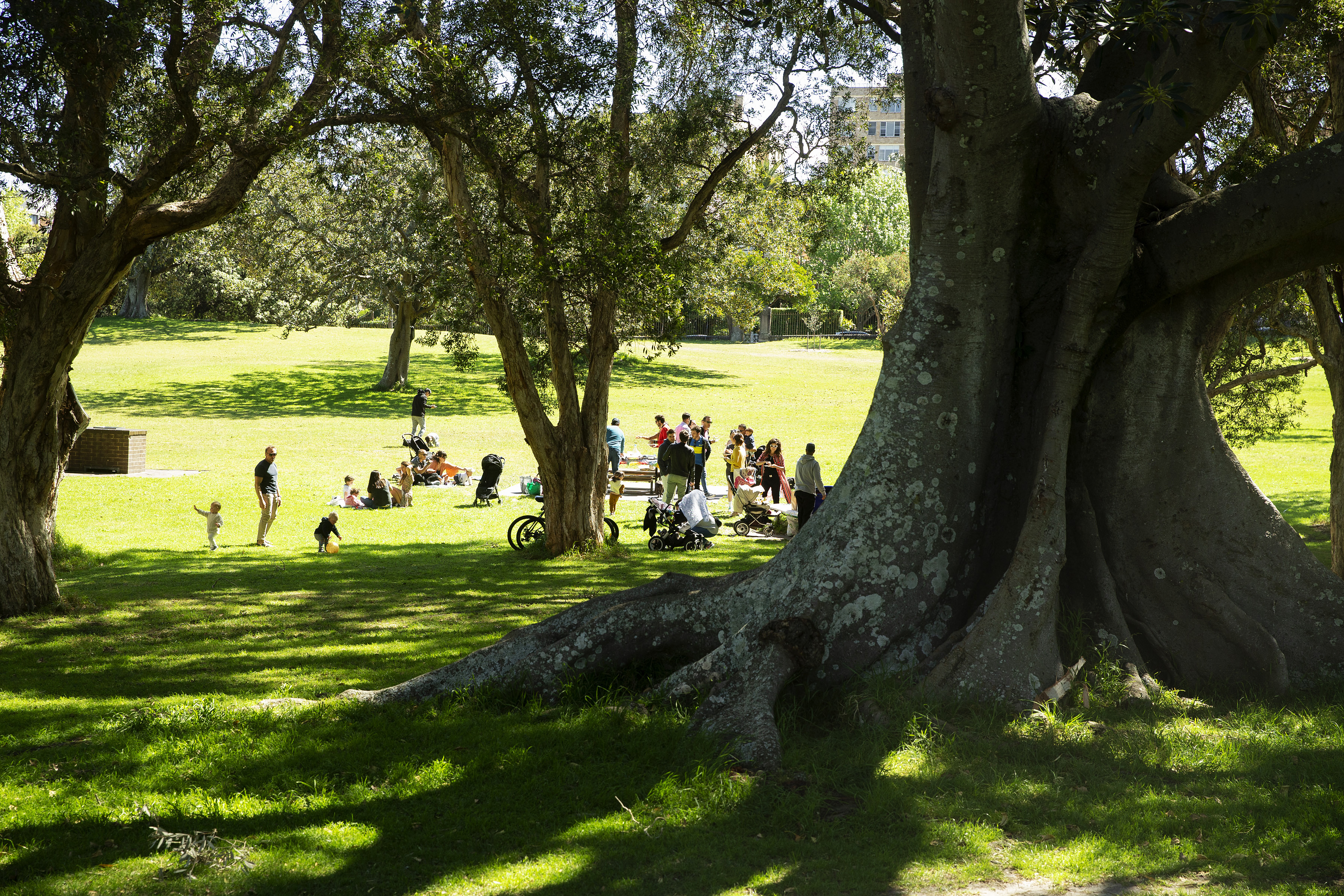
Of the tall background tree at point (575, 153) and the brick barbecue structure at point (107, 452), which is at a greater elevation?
the tall background tree at point (575, 153)

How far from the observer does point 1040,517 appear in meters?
6.38

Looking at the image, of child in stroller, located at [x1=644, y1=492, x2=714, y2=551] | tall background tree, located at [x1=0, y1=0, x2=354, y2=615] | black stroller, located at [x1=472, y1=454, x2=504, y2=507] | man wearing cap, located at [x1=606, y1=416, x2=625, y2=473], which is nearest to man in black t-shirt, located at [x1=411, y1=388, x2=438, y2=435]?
black stroller, located at [x1=472, y1=454, x2=504, y2=507]

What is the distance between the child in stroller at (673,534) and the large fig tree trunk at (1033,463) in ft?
32.7

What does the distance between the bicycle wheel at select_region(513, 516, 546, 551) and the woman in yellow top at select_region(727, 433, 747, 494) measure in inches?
234

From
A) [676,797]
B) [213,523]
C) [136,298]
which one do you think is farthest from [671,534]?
[136,298]

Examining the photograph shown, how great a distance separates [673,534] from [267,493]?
706 cm

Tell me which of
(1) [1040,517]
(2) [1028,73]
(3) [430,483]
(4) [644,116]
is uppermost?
(4) [644,116]

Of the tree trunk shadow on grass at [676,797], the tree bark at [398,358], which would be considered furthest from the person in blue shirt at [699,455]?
the tree bark at [398,358]

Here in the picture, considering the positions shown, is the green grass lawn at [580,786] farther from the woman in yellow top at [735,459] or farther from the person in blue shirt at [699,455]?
the woman in yellow top at [735,459]

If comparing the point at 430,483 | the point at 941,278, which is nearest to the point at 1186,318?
the point at 941,278

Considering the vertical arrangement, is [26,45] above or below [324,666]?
above

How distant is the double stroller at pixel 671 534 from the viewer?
1730 cm

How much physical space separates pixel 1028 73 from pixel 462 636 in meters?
6.76

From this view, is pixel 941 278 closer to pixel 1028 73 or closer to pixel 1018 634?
pixel 1028 73
